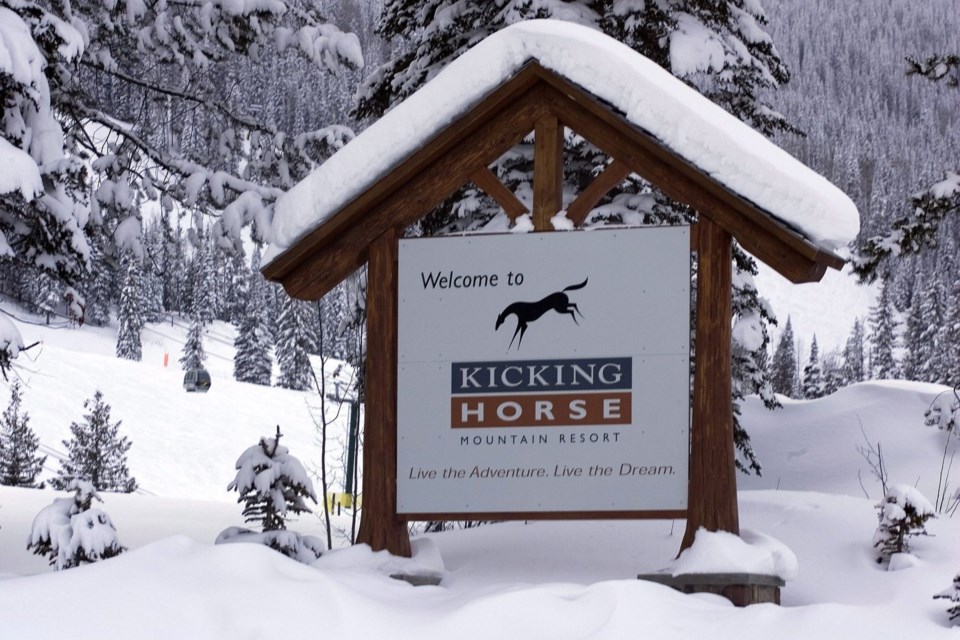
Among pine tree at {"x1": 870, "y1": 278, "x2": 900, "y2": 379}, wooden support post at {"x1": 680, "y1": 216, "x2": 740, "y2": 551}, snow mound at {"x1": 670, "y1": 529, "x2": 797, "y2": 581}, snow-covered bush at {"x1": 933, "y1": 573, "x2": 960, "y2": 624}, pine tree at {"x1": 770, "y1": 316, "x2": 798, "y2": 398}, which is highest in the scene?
pine tree at {"x1": 870, "y1": 278, "x2": 900, "y2": 379}

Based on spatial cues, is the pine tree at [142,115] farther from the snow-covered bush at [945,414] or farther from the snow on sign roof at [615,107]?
the snow-covered bush at [945,414]

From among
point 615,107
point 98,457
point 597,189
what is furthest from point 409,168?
point 98,457

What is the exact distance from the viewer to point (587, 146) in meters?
11.8

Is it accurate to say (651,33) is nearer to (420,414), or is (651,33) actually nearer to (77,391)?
(420,414)

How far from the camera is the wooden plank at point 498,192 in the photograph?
6.23 meters

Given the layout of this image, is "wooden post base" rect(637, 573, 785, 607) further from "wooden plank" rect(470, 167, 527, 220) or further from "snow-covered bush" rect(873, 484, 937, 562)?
"wooden plank" rect(470, 167, 527, 220)

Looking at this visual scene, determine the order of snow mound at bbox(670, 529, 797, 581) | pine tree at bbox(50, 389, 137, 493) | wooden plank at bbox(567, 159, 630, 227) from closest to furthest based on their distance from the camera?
snow mound at bbox(670, 529, 797, 581) → wooden plank at bbox(567, 159, 630, 227) → pine tree at bbox(50, 389, 137, 493)

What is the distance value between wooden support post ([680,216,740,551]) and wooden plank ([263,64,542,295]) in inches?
54.2

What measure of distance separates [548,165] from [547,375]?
1182 millimetres

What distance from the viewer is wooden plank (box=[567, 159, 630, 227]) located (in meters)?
6.09

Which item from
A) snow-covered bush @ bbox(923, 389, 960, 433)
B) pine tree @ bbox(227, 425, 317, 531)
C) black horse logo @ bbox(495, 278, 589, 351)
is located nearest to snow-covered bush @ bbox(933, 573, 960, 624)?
black horse logo @ bbox(495, 278, 589, 351)

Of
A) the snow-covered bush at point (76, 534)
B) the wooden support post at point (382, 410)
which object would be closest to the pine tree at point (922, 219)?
the wooden support post at point (382, 410)

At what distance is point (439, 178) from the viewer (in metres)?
6.26

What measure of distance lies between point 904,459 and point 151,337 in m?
87.2
